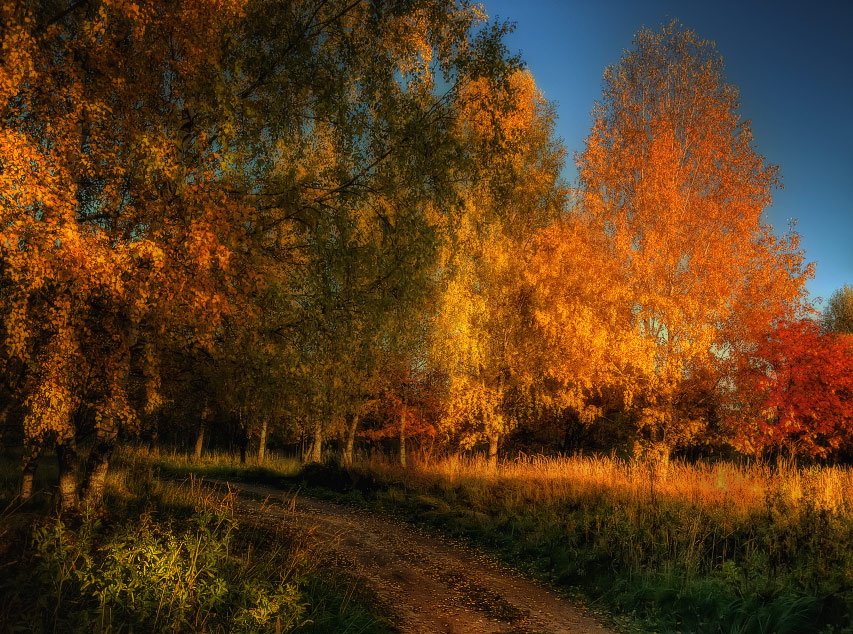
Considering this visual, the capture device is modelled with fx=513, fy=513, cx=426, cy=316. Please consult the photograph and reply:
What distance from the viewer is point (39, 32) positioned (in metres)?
6.57

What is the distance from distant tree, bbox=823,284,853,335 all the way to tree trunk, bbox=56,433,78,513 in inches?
1732

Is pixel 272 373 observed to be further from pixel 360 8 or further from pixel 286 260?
pixel 360 8

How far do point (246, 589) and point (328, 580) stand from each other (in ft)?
5.67

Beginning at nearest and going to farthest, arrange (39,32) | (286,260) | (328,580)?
(328,580) → (39,32) → (286,260)

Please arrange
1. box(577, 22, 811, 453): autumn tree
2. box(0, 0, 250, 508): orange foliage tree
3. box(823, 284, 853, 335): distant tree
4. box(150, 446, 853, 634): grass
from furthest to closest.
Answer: box(823, 284, 853, 335): distant tree → box(577, 22, 811, 453): autumn tree → box(150, 446, 853, 634): grass → box(0, 0, 250, 508): orange foliage tree

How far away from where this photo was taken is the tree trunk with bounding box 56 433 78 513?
7469mm

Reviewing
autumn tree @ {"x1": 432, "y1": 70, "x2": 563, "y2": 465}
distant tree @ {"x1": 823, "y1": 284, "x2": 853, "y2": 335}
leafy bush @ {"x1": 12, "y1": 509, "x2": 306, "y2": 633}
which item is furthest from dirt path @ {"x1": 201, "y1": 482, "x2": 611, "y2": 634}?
distant tree @ {"x1": 823, "y1": 284, "x2": 853, "y2": 335}

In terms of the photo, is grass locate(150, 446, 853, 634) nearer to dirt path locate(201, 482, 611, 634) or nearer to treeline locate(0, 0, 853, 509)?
dirt path locate(201, 482, 611, 634)

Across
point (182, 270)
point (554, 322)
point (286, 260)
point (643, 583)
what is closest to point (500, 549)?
point (643, 583)

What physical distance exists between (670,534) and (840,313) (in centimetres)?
4197

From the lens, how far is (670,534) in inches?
318

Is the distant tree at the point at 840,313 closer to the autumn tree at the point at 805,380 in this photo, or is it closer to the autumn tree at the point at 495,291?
the autumn tree at the point at 805,380

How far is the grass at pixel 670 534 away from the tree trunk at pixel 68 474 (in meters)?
6.29

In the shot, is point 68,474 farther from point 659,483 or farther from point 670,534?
point 659,483
